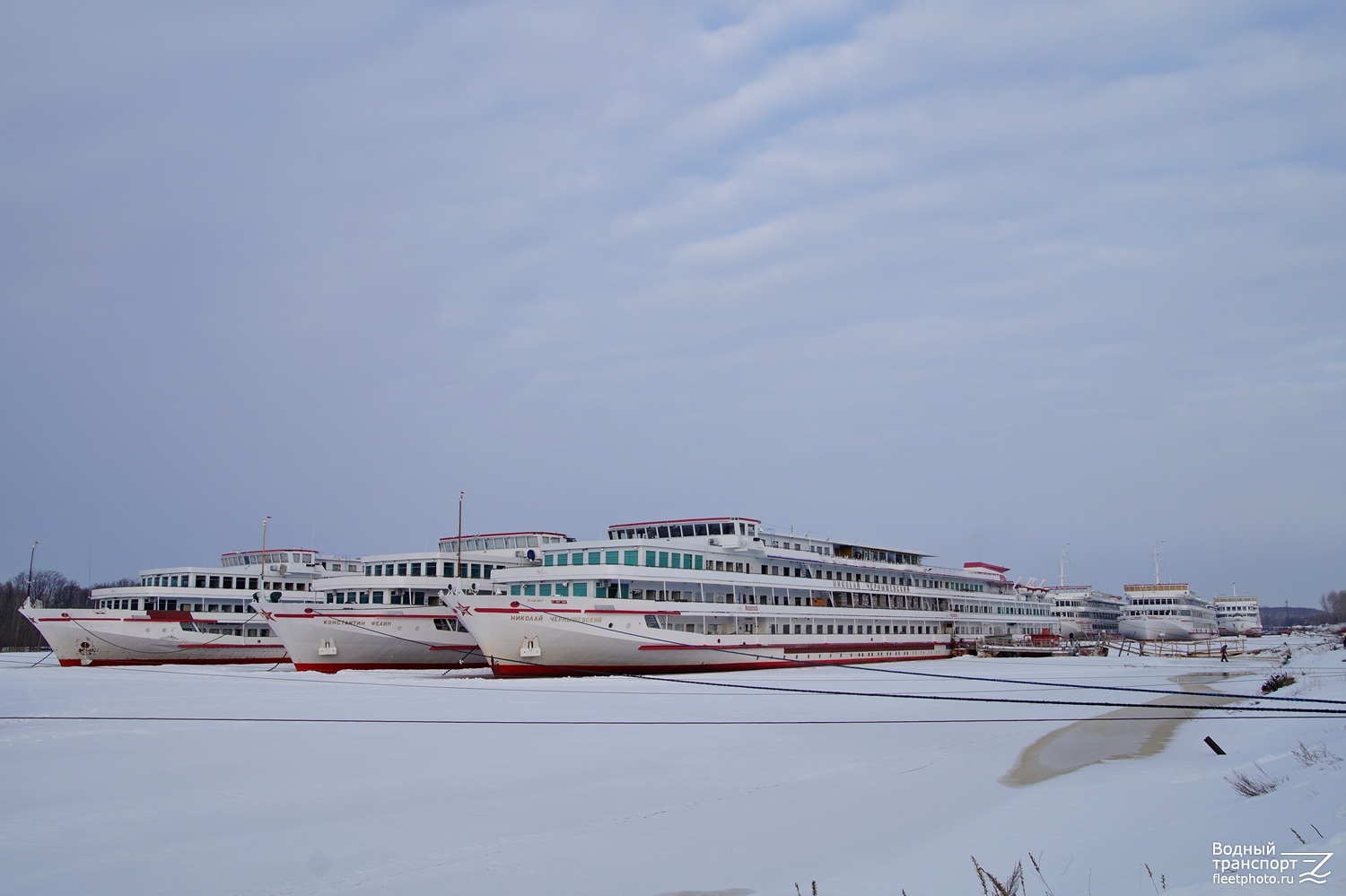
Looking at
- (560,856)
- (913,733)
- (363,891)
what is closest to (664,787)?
(560,856)

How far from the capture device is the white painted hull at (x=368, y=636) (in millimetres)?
43594

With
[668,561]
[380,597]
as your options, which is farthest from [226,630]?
[668,561]

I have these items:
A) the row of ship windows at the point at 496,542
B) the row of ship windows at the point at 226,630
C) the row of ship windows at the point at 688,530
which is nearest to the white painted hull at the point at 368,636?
the row of ship windows at the point at 496,542

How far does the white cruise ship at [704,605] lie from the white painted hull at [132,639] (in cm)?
1996

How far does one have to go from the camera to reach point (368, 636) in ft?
145

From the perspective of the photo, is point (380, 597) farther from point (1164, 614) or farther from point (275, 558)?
point (1164, 614)

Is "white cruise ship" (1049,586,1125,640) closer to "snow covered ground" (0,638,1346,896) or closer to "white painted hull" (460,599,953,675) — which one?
"white painted hull" (460,599,953,675)

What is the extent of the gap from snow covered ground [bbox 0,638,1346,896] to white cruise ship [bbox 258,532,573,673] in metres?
17.0

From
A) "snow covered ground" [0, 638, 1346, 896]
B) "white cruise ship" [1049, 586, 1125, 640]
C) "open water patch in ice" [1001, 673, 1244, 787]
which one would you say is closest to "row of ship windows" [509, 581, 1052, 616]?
"snow covered ground" [0, 638, 1346, 896]

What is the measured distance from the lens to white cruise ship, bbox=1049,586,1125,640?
109 metres

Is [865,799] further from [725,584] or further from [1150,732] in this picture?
[725,584]

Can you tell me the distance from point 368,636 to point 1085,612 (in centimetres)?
9819

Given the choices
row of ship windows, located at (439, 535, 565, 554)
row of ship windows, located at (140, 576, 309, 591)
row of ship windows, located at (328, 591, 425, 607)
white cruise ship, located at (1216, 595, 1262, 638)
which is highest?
row of ship windows, located at (439, 535, 565, 554)

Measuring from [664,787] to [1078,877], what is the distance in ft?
23.1
